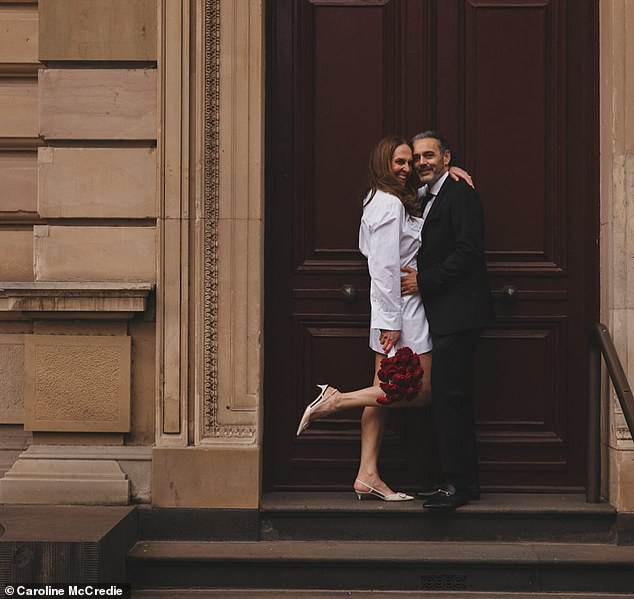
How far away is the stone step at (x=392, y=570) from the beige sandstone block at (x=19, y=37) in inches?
127

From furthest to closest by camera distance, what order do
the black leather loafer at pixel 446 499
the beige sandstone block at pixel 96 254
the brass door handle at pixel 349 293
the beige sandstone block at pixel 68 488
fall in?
the brass door handle at pixel 349 293
the beige sandstone block at pixel 96 254
the beige sandstone block at pixel 68 488
the black leather loafer at pixel 446 499

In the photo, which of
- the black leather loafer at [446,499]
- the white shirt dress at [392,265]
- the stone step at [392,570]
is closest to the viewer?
the stone step at [392,570]

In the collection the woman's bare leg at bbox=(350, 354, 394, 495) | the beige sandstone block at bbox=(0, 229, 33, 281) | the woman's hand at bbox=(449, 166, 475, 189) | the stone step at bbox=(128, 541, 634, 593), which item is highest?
the woman's hand at bbox=(449, 166, 475, 189)

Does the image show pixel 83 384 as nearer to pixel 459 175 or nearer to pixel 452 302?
pixel 452 302

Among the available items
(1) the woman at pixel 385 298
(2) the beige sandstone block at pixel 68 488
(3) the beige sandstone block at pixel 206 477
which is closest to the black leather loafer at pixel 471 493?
(1) the woman at pixel 385 298

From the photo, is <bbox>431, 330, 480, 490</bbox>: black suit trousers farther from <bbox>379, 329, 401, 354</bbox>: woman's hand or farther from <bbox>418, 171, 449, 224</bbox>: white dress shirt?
<bbox>418, 171, 449, 224</bbox>: white dress shirt

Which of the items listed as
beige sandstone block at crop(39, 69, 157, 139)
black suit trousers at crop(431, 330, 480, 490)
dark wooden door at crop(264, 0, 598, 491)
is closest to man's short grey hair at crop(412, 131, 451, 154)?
dark wooden door at crop(264, 0, 598, 491)

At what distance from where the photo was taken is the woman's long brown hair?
7062 mm

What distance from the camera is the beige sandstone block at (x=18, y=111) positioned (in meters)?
7.36

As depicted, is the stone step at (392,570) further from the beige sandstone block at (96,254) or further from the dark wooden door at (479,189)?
the beige sandstone block at (96,254)

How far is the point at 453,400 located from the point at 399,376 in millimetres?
367

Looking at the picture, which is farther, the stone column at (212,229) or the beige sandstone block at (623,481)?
the stone column at (212,229)

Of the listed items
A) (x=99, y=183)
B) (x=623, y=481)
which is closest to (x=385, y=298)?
(x=623, y=481)

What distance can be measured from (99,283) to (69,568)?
183cm
